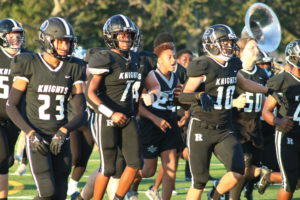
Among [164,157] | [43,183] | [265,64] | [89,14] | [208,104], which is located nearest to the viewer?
[43,183]

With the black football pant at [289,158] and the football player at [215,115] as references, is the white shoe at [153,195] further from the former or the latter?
the black football pant at [289,158]

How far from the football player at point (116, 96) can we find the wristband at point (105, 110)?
4cm

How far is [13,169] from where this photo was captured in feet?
43.7

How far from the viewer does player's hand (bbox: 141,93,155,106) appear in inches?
342

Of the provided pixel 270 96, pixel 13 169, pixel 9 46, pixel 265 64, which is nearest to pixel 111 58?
pixel 9 46

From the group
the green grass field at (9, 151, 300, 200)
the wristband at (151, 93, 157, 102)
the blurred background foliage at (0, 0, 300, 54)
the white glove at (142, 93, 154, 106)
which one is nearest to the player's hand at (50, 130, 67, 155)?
the white glove at (142, 93, 154, 106)

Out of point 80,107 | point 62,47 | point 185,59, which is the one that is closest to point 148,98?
point 80,107

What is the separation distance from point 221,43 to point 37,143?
2.22 meters

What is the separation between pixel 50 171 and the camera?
695cm

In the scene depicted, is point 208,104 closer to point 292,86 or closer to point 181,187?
point 292,86

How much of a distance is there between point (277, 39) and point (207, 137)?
14.6 ft

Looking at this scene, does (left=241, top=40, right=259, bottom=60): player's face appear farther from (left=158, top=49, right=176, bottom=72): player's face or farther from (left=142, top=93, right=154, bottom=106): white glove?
(left=142, top=93, right=154, bottom=106): white glove

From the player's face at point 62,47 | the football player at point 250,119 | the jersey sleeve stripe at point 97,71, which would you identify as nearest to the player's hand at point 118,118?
the jersey sleeve stripe at point 97,71

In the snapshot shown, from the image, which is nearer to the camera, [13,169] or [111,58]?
[111,58]
